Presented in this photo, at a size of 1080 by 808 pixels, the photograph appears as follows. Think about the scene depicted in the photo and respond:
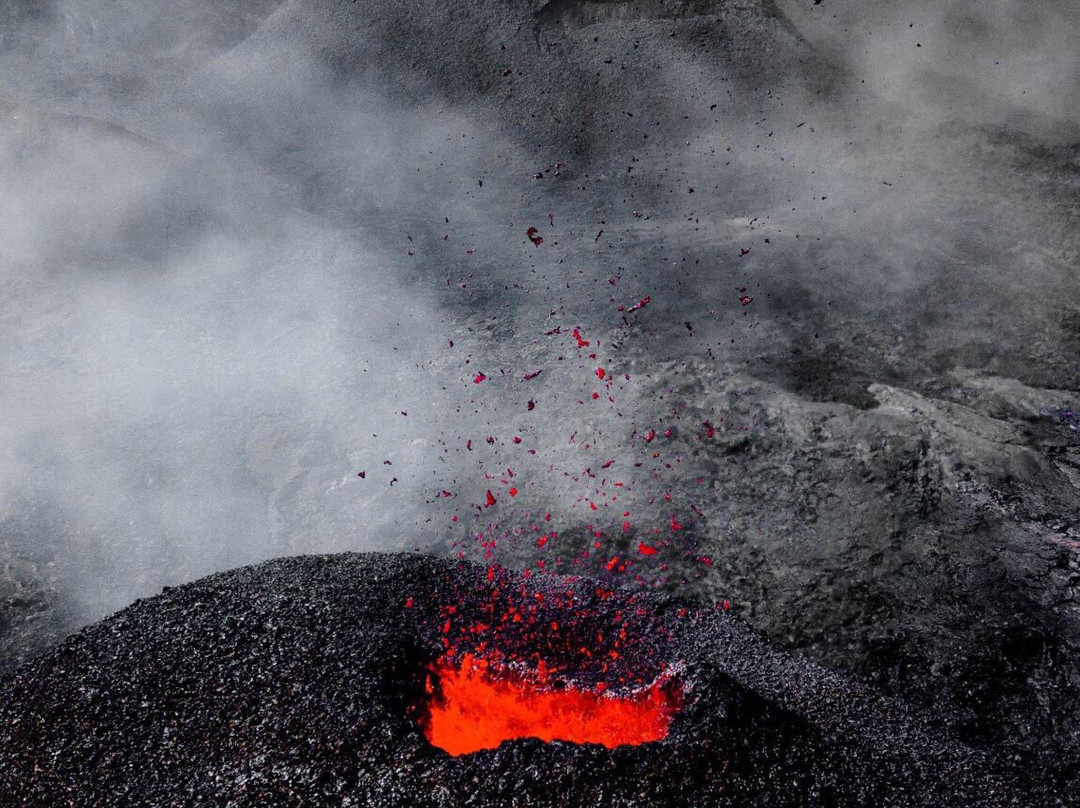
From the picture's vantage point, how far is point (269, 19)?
14.0 m

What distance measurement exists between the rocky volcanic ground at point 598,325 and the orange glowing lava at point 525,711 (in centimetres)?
56

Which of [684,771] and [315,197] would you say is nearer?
[684,771]

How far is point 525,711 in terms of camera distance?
159 inches

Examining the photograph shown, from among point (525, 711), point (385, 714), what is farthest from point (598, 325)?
point (385, 714)

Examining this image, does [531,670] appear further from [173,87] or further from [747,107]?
[173,87]

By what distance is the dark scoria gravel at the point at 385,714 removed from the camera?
3211 mm

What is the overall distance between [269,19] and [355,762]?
1497 cm

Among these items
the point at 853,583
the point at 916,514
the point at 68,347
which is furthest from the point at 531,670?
the point at 68,347

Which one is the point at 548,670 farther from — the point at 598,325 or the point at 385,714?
the point at 598,325

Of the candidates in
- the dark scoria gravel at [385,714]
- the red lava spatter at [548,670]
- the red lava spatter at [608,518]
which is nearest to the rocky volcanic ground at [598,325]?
the red lava spatter at [608,518]

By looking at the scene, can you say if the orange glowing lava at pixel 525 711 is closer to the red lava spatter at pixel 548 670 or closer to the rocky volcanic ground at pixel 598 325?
the red lava spatter at pixel 548 670

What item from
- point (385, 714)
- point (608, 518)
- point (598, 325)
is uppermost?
point (598, 325)

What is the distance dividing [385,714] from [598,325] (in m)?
4.94

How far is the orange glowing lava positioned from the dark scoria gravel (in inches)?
6.1
